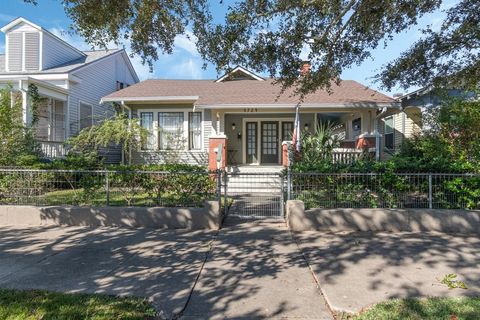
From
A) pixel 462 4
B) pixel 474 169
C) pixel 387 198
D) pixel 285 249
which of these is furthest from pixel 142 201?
pixel 462 4

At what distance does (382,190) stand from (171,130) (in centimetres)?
1009

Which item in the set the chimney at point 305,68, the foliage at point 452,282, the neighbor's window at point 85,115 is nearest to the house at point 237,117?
the neighbor's window at point 85,115

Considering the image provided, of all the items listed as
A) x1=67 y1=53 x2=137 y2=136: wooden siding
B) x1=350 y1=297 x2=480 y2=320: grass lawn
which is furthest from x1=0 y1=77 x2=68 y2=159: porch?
x1=350 y1=297 x2=480 y2=320: grass lawn

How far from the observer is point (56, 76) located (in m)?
16.2

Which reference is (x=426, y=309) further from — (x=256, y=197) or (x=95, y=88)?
(x=95, y=88)

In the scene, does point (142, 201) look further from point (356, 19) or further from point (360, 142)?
point (360, 142)

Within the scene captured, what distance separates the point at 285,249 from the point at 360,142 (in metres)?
8.76

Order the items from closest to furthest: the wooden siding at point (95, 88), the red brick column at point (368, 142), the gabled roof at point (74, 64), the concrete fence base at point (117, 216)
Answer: the concrete fence base at point (117, 216) < the red brick column at point (368, 142) < the gabled roof at point (74, 64) < the wooden siding at point (95, 88)

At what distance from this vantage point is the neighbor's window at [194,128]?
50.1 ft

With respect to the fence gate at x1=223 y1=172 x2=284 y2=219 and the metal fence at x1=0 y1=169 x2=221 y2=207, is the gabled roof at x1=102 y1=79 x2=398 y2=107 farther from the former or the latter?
the metal fence at x1=0 y1=169 x2=221 y2=207

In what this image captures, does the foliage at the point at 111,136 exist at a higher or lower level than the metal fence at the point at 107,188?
higher

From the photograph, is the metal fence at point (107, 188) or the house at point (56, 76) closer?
the metal fence at point (107, 188)

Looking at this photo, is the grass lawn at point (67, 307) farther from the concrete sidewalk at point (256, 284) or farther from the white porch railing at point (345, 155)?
the white porch railing at point (345, 155)

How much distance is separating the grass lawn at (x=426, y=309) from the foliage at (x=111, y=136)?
1167cm
